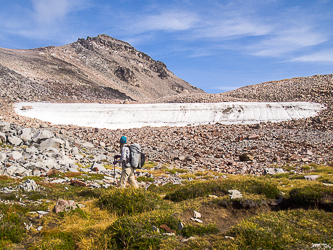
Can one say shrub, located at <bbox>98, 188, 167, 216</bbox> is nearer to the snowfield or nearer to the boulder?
the boulder

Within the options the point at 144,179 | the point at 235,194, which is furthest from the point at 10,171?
the point at 235,194

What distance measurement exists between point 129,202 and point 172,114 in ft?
102

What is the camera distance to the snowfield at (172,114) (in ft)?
113

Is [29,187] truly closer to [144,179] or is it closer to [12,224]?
[12,224]

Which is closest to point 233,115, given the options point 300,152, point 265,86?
point 300,152

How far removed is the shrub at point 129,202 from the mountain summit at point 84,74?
51.9 m

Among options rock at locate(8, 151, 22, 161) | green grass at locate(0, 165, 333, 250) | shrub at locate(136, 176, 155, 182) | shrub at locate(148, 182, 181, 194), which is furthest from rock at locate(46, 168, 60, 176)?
shrub at locate(148, 182, 181, 194)

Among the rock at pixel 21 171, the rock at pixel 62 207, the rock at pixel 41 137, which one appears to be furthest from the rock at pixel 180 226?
the rock at pixel 41 137

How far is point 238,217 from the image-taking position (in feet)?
22.1

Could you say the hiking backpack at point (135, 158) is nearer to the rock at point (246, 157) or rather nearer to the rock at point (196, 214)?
the rock at point (196, 214)

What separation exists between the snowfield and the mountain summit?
18.7m

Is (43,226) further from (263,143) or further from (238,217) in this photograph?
(263,143)

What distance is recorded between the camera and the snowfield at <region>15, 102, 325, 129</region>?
113 ft

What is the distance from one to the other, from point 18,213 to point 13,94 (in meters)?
56.1
